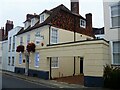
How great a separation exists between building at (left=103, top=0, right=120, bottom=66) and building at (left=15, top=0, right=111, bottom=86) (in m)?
0.55

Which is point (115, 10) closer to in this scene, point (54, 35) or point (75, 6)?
point (54, 35)

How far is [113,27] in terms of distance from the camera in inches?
648

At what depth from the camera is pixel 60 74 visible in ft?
75.2

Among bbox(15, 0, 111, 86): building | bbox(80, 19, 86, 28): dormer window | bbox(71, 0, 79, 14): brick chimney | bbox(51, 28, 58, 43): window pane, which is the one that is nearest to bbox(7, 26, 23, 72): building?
bbox(15, 0, 111, 86): building

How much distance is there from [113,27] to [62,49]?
204 inches

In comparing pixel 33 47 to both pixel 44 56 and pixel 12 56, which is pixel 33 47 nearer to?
pixel 44 56

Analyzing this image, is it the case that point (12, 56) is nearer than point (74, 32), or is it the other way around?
point (74, 32)

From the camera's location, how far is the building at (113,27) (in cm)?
1625

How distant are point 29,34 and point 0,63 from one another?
16634mm

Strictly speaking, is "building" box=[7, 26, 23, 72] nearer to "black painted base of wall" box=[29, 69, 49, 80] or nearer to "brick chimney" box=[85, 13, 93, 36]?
"black painted base of wall" box=[29, 69, 49, 80]

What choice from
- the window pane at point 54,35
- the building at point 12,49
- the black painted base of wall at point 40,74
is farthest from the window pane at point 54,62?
the building at point 12,49

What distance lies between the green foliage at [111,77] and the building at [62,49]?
1.48 ft

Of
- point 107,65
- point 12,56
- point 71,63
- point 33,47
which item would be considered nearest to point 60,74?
point 71,63

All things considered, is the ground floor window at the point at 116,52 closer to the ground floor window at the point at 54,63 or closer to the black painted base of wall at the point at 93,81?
the black painted base of wall at the point at 93,81
